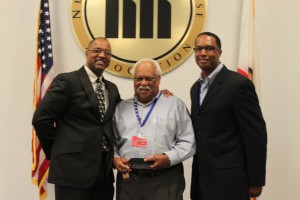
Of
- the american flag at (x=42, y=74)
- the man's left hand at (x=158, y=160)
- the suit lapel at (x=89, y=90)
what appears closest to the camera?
the man's left hand at (x=158, y=160)

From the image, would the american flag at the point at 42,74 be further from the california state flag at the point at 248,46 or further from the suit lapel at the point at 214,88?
the california state flag at the point at 248,46

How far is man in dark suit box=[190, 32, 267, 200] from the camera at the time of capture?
74.9 inches

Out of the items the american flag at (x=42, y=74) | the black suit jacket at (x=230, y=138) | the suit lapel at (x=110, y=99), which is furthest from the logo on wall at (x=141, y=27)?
the black suit jacket at (x=230, y=138)

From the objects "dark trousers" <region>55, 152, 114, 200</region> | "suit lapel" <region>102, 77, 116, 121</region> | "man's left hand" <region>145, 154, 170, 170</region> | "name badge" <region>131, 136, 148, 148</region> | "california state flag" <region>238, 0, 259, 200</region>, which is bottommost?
"dark trousers" <region>55, 152, 114, 200</region>

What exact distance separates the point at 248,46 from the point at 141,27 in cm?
97

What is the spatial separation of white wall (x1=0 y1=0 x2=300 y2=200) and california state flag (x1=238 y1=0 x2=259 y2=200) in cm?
15

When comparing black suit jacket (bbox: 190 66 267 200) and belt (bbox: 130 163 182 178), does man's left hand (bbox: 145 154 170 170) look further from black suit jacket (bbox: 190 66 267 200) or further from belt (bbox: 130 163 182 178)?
black suit jacket (bbox: 190 66 267 200)

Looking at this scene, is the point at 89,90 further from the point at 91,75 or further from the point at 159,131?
the point at 159,131

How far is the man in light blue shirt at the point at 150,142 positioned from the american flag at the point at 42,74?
1036 mm

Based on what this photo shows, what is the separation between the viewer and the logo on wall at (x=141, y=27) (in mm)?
3096

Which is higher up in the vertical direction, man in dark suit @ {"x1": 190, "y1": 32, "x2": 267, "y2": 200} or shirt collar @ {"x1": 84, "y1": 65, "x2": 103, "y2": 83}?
shirt collar @ {"x1": 84, "y1": 65, "x2": 103, "y2": 83}

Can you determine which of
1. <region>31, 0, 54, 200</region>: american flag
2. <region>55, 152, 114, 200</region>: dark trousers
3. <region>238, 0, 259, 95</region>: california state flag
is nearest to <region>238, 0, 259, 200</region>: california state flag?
<region>238, 0, 259, 95</region>: california state flag

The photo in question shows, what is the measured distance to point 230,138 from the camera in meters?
1.96

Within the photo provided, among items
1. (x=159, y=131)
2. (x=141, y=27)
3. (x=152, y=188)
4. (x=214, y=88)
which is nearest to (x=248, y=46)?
(x=141, y=27)
